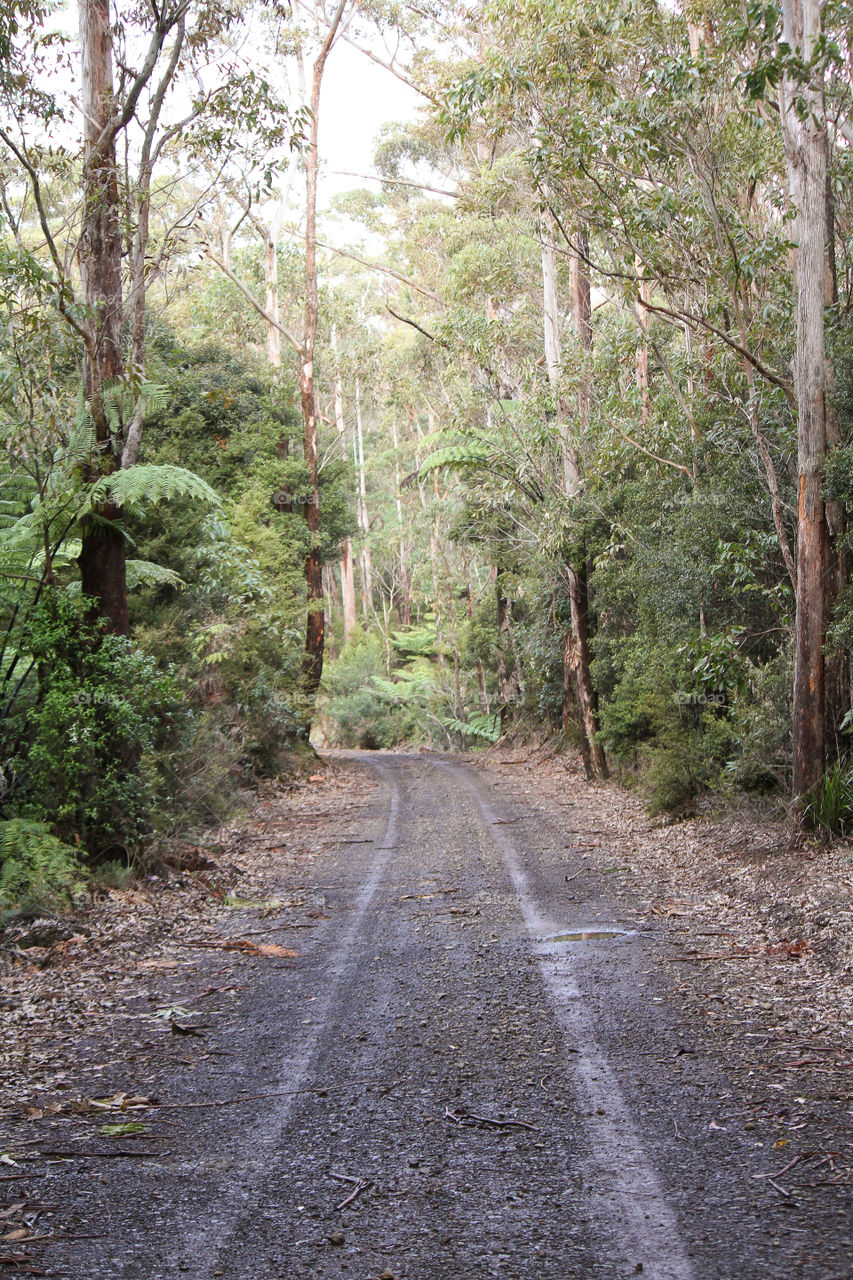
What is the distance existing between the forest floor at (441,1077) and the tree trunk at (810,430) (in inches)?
41.4

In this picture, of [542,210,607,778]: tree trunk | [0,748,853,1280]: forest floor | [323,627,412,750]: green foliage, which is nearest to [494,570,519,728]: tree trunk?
[323,627,412,750]: green foliage

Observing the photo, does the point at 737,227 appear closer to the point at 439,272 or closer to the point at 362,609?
the point at 439,272

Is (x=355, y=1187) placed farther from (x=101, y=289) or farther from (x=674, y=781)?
(x=674, y=781)

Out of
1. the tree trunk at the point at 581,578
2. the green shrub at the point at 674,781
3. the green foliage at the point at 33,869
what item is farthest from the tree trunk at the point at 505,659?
the green foliage at the point at 33,869

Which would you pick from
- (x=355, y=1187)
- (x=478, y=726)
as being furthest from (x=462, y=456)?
(x=355, y=1187)

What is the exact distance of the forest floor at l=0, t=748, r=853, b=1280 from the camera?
123 inches

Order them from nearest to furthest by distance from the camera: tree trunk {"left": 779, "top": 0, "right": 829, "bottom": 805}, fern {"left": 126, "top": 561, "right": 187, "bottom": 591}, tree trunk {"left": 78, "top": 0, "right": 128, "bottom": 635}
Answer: tree trunk {"left": 779, "top": 0, "right": 829, "bottom": 805}, tree trunk {"left": 78, "top": 0, "right": 128, "bottom": 635}, fern {"left": 126, "top": 561, "right": 187, "bottom": 591}

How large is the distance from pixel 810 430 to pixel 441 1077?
6.46 meters

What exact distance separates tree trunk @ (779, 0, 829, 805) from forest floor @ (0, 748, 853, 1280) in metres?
1.05

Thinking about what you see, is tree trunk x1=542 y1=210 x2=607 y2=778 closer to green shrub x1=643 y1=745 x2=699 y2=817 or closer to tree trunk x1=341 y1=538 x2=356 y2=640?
green shrub x1=643 y1=745 x2=699 y2=817

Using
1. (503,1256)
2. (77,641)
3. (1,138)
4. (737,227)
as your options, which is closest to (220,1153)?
(503,1256)

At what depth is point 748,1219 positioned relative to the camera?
10.3ft

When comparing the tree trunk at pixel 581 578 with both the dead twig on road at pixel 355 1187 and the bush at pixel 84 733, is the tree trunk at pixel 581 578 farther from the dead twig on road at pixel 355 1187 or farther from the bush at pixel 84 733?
the dead twig on road at pixel 355 1187

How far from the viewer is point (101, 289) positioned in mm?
9398
